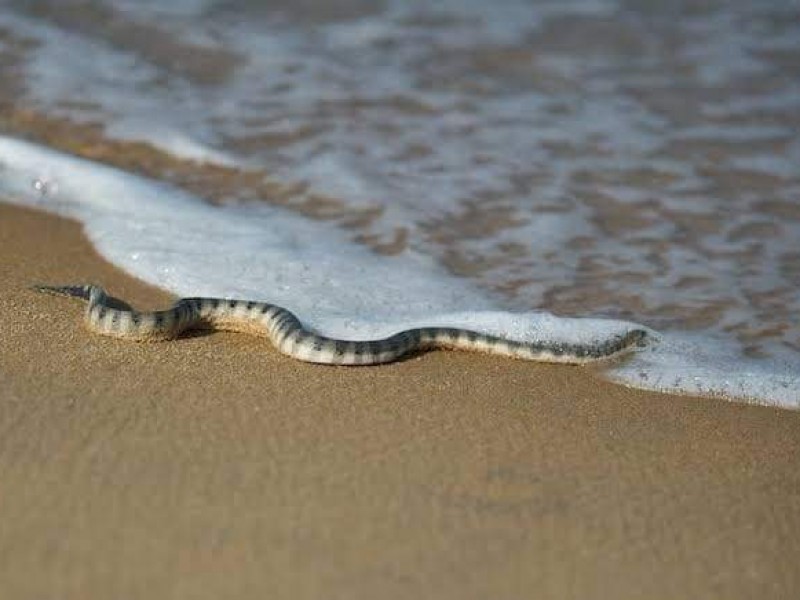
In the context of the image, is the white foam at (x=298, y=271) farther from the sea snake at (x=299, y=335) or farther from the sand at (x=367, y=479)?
the sand at (x=367, y=479)

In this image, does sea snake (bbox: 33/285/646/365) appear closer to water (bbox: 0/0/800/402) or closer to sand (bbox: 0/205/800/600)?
sand (bbox: 0/205/800/600)

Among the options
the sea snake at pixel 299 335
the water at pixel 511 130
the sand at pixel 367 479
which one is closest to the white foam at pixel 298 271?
the water at pixel 511 130

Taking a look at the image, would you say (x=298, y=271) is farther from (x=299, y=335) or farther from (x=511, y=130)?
(x=511, y=130)

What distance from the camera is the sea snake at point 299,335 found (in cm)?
565

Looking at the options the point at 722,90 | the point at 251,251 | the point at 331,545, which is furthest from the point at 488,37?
the point at 331,545

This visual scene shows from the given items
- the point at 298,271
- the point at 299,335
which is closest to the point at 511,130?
the point at 298,271

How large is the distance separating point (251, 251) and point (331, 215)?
0.84 m

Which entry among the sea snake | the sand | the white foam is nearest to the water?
the white foam

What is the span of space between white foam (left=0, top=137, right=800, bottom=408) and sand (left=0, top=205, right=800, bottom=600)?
0.91 ft

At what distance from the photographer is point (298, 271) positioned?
6754 mm

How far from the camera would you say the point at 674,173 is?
8359 millimetres

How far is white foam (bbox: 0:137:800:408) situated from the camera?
579cm

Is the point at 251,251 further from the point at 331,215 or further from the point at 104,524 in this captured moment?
the point at 104,524

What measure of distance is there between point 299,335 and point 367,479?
51.4 inches
